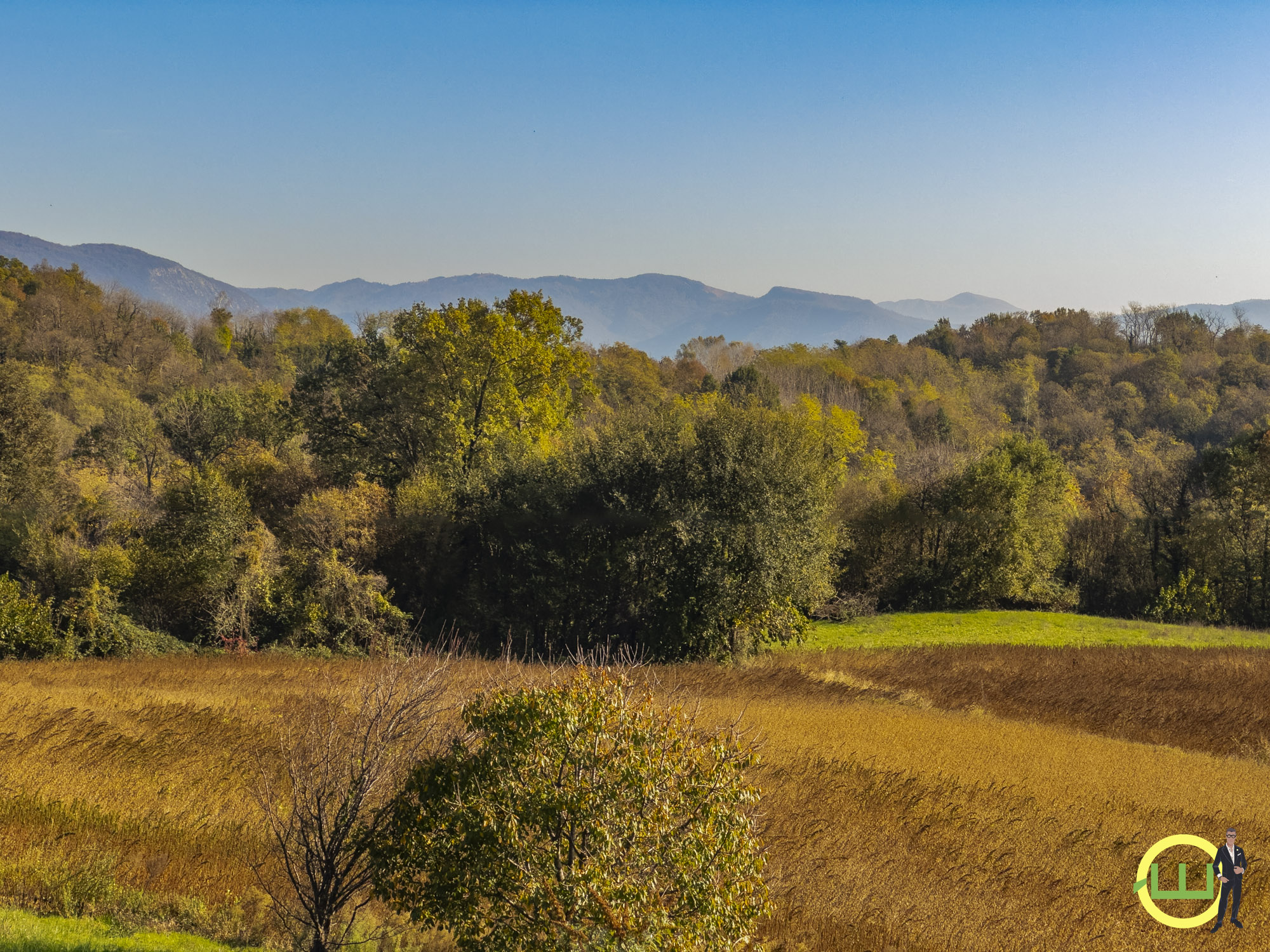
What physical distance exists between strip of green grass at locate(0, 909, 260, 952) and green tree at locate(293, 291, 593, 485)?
73.0ft

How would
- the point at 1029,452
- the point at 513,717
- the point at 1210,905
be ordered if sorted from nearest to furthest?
the point at 513,717, the point at 1210,905, the point at 1029,452

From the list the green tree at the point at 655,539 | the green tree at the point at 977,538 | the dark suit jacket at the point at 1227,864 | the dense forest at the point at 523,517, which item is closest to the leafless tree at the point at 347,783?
the dark suit jacket at the point at 1227,864

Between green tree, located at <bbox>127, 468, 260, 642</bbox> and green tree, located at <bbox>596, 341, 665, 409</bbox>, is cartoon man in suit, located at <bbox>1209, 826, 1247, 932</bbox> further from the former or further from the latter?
green tree, located at <bbox>596, 341, 665, 409</bbox>

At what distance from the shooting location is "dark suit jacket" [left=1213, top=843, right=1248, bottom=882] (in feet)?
31.1

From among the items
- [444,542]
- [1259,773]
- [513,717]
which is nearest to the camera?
[513,717]

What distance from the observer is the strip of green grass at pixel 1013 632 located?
87.5 ft

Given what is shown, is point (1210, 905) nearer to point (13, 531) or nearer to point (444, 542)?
point (444, 542)

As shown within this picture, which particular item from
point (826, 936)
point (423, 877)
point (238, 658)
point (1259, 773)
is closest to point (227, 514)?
point (238, 658)

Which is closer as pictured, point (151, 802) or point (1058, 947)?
point (1058, 947)

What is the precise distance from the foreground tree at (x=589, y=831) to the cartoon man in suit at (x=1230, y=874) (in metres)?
6.64

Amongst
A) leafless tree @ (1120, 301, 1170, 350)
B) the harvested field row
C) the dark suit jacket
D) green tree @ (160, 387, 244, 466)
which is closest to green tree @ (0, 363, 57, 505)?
green tree @ (160, 387, 244, 466)

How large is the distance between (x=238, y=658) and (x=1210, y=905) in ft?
69.2

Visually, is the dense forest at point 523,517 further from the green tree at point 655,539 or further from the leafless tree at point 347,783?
the leafless tree at point 347,783

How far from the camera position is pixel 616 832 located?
543cm
